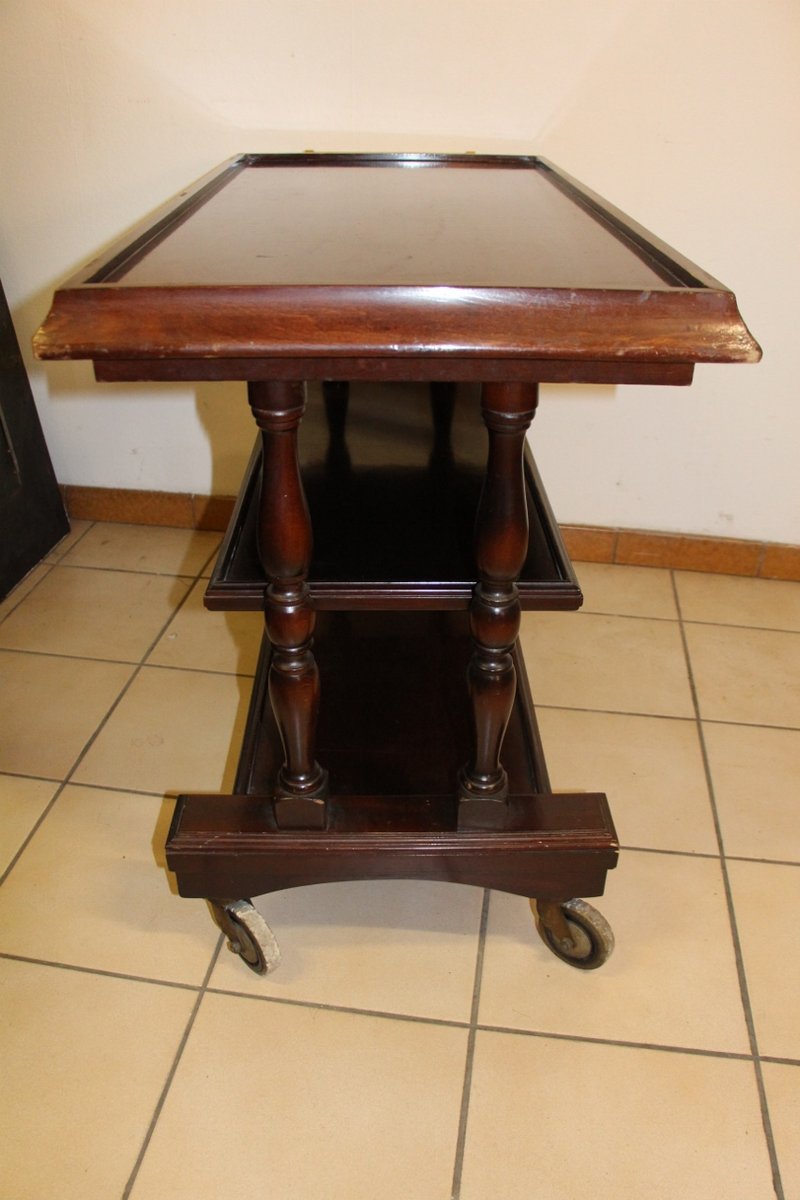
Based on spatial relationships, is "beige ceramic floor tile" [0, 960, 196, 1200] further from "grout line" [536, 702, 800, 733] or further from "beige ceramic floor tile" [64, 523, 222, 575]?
"beige ceramic floor tile" [64, 523, 222, 575]

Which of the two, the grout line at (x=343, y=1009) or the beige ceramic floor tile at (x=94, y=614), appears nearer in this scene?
the grout line at (x=343, y=1009)

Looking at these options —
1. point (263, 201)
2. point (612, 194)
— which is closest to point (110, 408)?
point (263, 201)

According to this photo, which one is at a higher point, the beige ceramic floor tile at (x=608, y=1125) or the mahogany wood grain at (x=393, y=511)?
the mahogany wood grain at (x=393, y=511)

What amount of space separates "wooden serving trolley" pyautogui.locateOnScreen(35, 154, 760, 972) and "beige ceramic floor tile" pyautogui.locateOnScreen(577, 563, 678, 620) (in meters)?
0.47

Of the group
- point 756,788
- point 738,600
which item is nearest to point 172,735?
point 756,788

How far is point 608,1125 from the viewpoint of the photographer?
0.88 meters

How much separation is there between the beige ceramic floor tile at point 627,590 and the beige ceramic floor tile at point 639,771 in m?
0.30

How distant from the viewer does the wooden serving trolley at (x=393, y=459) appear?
0.63 m

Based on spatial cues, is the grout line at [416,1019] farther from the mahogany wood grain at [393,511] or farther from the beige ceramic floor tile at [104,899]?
the mahogany wood grain at [393,511]

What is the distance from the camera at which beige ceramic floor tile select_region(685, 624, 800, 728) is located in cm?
139

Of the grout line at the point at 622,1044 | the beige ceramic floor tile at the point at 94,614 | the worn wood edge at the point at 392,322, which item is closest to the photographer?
the worn wood edge at the point at 392,322

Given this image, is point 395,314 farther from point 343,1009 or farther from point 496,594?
point 343,1009

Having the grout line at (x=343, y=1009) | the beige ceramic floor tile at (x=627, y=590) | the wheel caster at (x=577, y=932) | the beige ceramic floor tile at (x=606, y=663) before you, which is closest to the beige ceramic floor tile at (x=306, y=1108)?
the grout line at (x=343, y=1009)

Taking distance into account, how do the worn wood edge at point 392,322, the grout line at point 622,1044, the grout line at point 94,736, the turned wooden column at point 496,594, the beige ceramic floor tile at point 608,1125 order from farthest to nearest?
the grout line at point 94,736
the grout line at point 622,1044
the beige ceramic floor tile at point 608,1125
the turned wooden column at point 496,594
the worn wood edge at point 392,322
